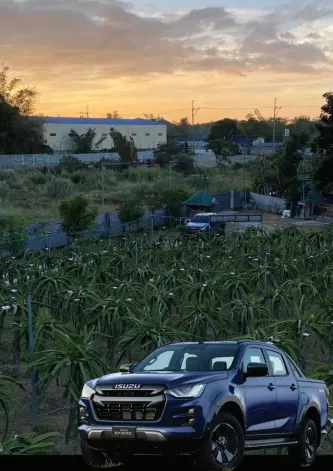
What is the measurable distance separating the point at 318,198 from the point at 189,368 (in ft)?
170

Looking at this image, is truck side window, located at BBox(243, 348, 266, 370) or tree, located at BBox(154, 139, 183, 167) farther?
tree, located at BBox(154, 139, 183, 167)

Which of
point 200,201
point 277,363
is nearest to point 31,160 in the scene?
point 200,201

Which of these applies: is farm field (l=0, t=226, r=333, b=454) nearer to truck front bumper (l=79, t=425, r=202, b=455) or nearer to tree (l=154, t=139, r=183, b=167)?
truck front bumper (l=79, t=425, r=202, b=455)

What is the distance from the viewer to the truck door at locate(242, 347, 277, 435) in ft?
23.9

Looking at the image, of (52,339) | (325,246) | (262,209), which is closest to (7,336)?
(52,339)

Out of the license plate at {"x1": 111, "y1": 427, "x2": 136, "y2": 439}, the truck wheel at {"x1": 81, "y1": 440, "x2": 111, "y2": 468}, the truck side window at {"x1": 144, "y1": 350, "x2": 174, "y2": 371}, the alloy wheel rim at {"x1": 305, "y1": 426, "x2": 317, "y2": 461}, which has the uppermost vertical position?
the truck side window at {"x1": 144, "y1": 350, "x2": 174, "y2": 371}

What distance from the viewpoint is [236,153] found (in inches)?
4422

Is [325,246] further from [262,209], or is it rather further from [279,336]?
[262,209]

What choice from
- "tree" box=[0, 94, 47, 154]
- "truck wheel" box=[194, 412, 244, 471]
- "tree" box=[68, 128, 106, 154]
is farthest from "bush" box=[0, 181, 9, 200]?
"truck wheel" box=[194, 412, 244, 471]

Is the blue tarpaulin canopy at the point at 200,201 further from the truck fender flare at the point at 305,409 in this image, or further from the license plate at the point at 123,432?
the license plate at the point at 123,432

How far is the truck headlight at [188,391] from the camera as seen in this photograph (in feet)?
22.0

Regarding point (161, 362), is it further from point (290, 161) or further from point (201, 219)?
point (290, 161)

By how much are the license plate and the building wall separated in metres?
104

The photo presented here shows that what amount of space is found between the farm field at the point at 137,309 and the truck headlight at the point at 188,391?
4.24 m
